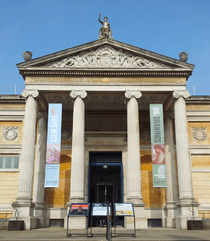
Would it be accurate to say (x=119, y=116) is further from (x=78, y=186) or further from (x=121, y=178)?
(x=78, y=186)

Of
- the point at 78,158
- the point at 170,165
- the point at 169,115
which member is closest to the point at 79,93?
the point at 78,158

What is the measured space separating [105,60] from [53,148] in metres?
8.52

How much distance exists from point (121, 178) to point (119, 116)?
613cm

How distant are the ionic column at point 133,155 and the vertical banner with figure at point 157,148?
1.20 metres

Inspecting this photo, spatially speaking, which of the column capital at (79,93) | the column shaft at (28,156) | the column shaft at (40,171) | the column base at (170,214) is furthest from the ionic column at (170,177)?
the column shaft at (28,156)

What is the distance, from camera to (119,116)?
3027cm

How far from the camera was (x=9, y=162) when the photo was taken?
28.5 metres

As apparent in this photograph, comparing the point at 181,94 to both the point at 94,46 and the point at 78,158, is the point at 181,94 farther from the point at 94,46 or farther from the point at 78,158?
the point at 78,158

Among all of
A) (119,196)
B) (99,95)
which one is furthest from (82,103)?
(119,196)

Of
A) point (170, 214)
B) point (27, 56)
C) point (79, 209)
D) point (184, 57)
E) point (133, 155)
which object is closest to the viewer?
point (79, 209)

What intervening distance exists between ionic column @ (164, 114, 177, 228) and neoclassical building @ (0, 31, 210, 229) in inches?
3.4

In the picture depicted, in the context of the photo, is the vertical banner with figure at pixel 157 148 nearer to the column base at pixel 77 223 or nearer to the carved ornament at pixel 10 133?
the column base at pixel 77 223

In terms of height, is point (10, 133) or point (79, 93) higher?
point (79, 93)

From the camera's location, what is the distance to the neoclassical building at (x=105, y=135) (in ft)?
75.4
